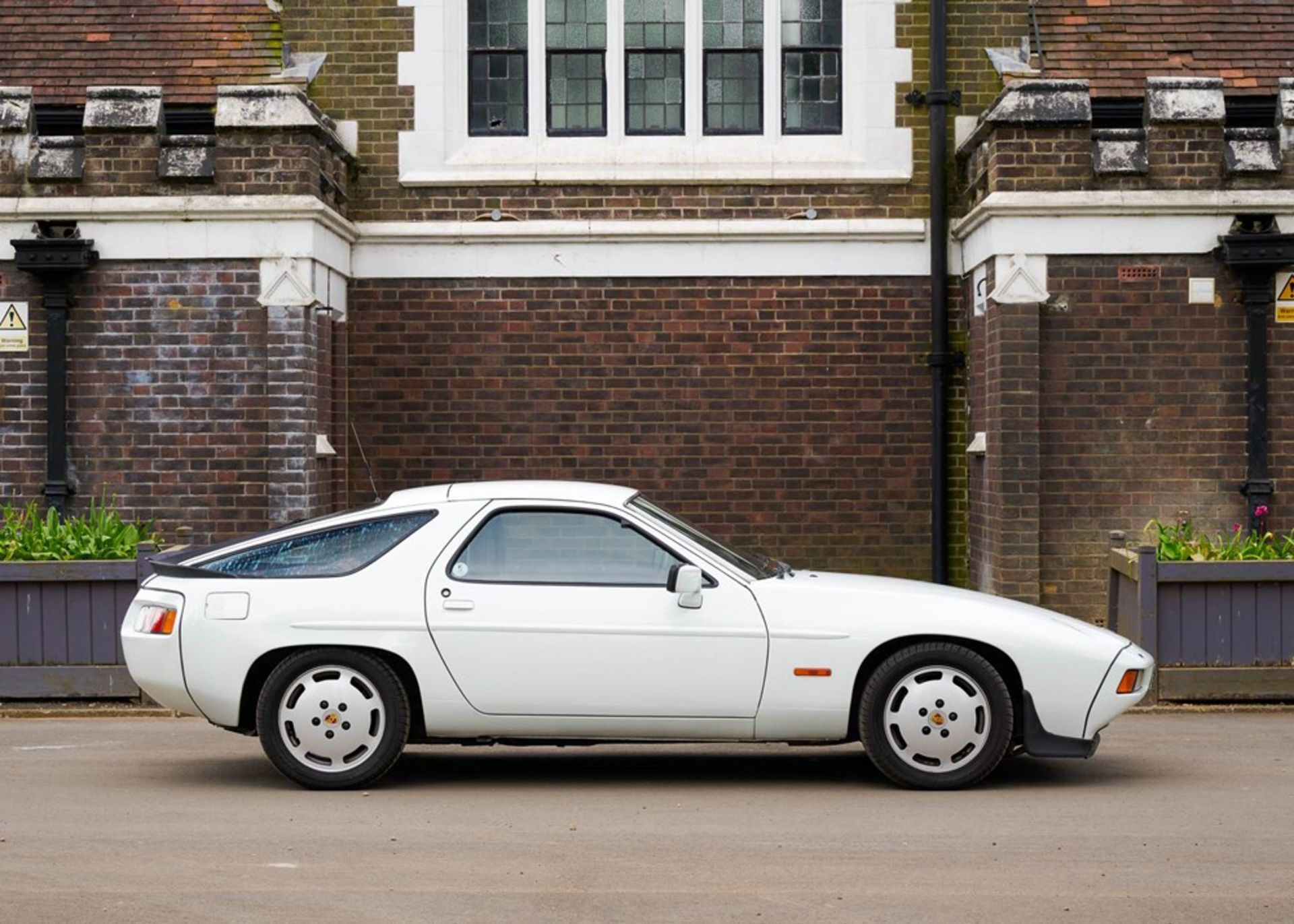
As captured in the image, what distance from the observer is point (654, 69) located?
596 inches

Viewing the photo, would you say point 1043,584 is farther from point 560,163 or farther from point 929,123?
point 560,163

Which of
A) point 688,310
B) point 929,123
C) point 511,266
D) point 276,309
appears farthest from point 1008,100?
point 276,309

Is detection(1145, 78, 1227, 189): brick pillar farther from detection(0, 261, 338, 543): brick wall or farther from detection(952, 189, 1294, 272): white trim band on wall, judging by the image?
detection(0, 261, 338, 543): brick wall

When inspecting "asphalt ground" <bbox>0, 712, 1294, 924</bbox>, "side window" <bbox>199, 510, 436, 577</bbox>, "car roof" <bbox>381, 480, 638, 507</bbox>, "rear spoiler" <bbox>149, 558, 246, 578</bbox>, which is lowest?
"asphalt ground" <bbox>0, 712, 1294, 924</bbox>

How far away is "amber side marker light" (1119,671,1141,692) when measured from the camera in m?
8.02

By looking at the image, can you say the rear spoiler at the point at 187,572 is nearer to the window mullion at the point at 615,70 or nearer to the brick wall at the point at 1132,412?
the brick wall at the point at 1132,412

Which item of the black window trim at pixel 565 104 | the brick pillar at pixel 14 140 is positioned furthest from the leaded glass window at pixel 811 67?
the brick pillar at pixel 14 140

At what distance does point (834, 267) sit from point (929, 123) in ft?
4.55

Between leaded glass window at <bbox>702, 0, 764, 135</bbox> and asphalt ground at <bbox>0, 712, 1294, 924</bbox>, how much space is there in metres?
7.03

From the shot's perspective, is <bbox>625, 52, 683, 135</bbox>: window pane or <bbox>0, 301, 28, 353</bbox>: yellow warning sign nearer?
<bbox>0, 301, 28, 353</bbox>: yellow warning sign

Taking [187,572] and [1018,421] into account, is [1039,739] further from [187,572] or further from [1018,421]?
[1018,421]

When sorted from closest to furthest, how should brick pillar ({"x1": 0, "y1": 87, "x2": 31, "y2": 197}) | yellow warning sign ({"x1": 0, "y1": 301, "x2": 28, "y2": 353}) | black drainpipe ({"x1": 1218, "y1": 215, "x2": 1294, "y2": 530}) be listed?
black drainpipe ({"x1": 1218, "y1": 215, "x2": 1294, "y2": 530}), brick pillar ({"x1": 0, "y1": 87, "x2": 31, "y2": 197}), yellow warning sign ({"x1": 0, "y1": 301, "x2": 28, "y2": 353})

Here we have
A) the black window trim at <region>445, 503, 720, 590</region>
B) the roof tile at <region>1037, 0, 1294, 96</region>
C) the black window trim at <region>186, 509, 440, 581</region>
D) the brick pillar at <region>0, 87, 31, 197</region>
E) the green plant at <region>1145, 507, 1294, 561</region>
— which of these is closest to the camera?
the black window trim at <region>445, 503, 720, 590</region>

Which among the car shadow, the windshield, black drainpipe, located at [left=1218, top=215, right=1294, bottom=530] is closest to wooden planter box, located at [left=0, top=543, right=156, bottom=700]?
the car shadow
